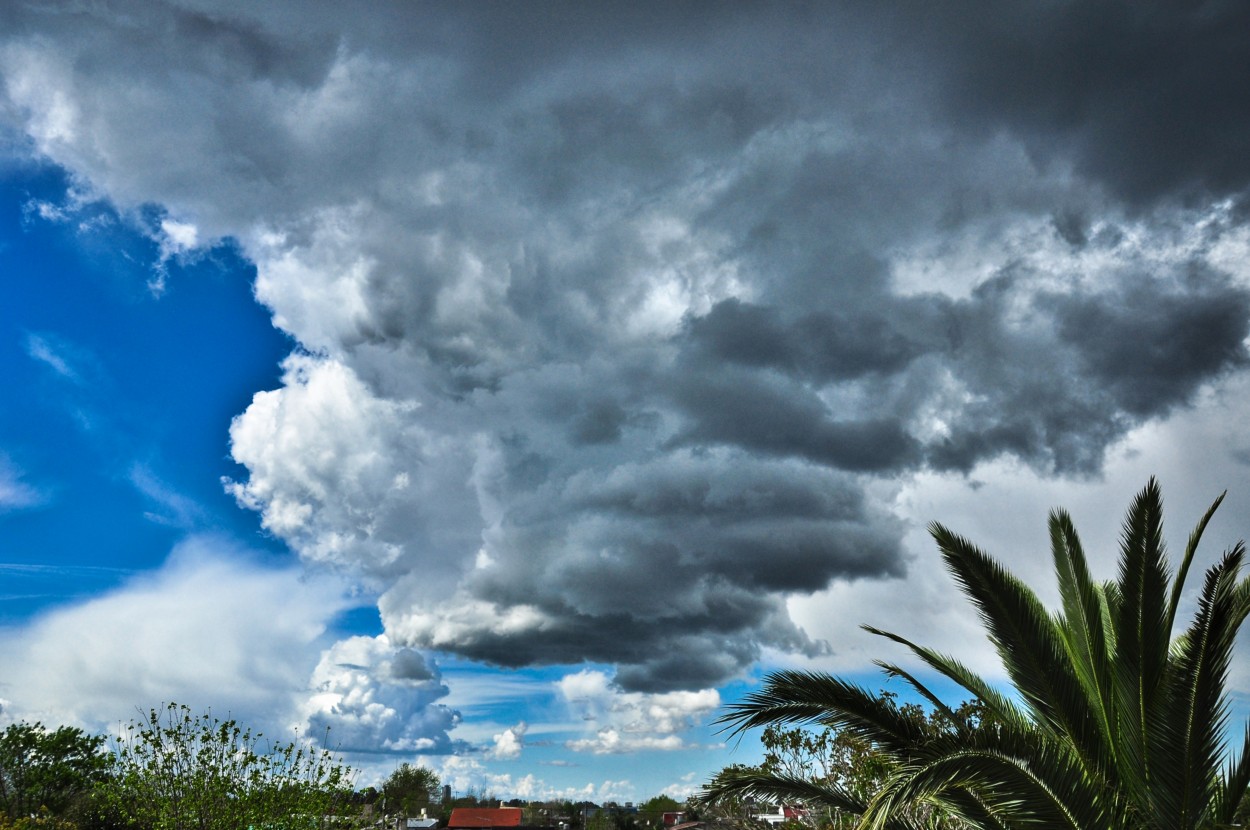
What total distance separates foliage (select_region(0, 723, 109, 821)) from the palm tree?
2967 centimetres

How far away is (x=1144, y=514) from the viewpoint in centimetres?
880

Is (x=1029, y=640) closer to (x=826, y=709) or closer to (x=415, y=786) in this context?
(x=826, y=709)

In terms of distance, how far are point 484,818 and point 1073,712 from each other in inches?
3408

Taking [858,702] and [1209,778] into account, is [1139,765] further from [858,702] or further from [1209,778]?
[858,702]

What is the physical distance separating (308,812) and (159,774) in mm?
3296

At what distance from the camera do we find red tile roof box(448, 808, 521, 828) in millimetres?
82356

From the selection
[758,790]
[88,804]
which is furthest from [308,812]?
[88,804]

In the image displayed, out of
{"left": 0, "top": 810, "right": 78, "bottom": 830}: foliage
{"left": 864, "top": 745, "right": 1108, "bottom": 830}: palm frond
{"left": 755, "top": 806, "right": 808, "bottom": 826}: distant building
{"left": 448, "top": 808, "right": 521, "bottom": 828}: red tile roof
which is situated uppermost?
{"left": 0, "top": 810, "right": 78, "bottom": 830}: foliage

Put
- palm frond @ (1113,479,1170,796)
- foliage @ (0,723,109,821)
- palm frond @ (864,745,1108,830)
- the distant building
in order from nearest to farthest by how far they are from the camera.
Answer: palm frond @ (864,745,1108,830) < palm frond @ (1113,479,1170,796) < the distant building < foliage @ (0,723,109,821)

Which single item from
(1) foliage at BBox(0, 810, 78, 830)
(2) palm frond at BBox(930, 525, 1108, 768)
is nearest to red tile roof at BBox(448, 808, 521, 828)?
(1) foliage at BBox(0, 810, 78, 830)

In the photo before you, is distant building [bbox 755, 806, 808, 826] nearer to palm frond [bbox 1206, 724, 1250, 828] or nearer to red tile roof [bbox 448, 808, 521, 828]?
palm frond [bbox 1206, 724, 1250, 828]

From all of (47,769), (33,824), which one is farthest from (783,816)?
(47,769)

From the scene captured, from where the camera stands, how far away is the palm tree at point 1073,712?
7.82m

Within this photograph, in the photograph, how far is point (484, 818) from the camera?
85688 mm
